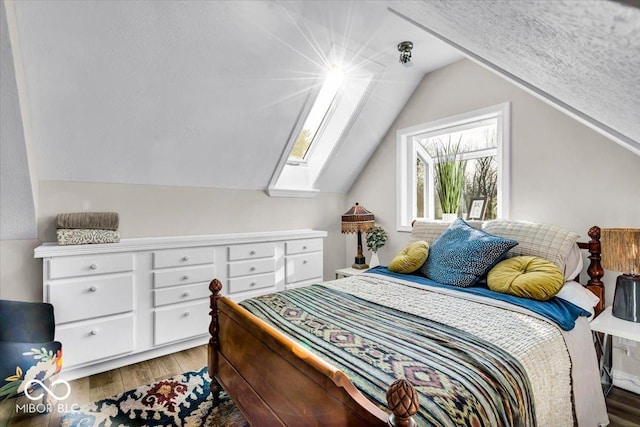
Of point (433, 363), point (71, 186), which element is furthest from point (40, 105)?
point (433, 363)

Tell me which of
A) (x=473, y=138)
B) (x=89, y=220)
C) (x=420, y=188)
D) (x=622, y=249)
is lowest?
(x=622, y=249)

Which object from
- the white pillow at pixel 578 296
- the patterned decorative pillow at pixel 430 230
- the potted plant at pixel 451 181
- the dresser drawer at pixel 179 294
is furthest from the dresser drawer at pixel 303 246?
the white pillow at pixel 578 296

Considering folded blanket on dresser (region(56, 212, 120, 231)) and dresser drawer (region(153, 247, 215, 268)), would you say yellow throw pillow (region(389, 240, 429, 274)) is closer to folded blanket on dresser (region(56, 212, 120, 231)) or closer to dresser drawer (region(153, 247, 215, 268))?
dresser drawer (region(153, 247, 215, 268))

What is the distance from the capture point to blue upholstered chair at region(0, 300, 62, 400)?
1.86m

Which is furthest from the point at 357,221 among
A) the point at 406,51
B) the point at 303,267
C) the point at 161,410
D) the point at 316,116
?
the point at 161,410

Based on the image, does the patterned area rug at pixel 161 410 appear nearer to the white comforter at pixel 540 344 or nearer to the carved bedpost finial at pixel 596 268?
the white comforter at pixel 540 344

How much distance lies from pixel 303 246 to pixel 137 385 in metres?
1.93

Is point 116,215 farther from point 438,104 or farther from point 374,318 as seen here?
point 438,104

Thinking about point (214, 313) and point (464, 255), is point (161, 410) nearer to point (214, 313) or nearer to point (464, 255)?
point (214, 313)

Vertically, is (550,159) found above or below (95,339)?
above

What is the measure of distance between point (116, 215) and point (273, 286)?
1.57 meters

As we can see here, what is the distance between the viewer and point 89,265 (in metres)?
2.38

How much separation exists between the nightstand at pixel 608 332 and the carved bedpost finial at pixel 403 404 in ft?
5.52

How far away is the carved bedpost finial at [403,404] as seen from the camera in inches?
31.5
